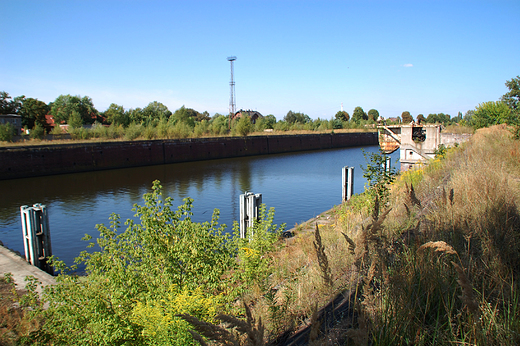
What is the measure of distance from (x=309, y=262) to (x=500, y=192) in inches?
93.3

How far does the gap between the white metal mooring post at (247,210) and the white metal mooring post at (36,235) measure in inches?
172

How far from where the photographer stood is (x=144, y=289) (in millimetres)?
4254

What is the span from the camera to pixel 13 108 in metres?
54.4

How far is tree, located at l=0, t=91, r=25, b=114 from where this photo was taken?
175ft

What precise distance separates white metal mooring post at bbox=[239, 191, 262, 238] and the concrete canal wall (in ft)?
69.8

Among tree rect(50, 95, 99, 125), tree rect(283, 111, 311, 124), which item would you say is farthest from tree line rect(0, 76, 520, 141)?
tree rect(283, 111, 311, 124)

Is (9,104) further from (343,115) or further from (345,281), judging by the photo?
(343,115)

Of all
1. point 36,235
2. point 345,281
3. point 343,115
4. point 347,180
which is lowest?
point 36,235

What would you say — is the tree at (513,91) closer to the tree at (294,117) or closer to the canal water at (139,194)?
the canal water at (139,194)

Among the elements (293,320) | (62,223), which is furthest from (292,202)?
(293,320)

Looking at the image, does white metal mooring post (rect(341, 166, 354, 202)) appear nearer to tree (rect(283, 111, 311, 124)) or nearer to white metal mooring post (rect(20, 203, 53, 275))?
white metal mooring post (rect(20, 203, 53, 275))

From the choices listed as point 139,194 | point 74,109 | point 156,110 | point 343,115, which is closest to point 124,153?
point 139,194

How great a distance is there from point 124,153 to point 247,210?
23954 millimetres

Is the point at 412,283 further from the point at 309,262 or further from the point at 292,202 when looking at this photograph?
the point at 292,202
